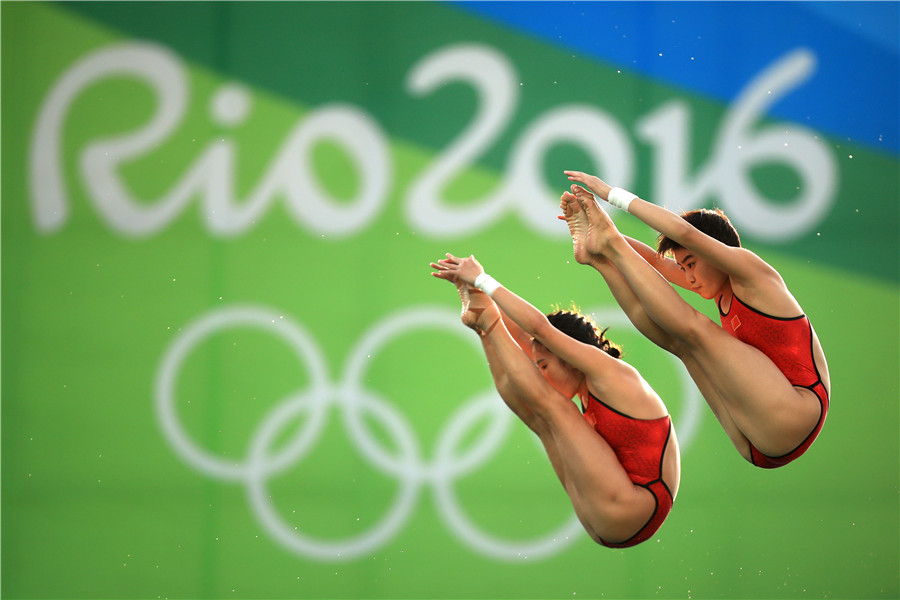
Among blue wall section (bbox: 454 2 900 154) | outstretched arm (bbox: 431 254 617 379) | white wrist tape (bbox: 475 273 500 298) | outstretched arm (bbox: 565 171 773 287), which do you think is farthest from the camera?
blue wall section (bbox: 454 2 900 154)

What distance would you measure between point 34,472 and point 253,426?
1170 millimetres

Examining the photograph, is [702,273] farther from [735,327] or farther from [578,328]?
[578,328]

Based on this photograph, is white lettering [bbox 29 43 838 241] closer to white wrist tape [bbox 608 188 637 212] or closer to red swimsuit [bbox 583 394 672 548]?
white wrist tape [bbox 608 188 637 212]

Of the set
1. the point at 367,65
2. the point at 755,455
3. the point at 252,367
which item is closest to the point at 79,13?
the point at 367,65

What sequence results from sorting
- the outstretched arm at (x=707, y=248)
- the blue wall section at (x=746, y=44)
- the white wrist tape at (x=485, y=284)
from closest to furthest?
the outstretched arm at (x=707, y=248) < the white wrist tape at (x=485, y=284) < the blue wall section at (x=746, y=44)

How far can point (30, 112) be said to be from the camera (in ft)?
15.0

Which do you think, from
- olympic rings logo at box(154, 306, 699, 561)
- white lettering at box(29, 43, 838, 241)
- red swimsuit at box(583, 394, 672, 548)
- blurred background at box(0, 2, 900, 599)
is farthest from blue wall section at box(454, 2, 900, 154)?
red swimsuit at box(583, 394, 672, 548)

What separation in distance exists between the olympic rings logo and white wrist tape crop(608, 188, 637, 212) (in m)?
1.74

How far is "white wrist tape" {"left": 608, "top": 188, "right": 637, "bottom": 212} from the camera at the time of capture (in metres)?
2.86

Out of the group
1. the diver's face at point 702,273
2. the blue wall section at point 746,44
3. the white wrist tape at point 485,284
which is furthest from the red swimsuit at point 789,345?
the blue wall section at point 746,44

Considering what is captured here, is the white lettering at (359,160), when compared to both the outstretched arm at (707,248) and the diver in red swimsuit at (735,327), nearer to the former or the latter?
the diver in red swimsuit at (735,327)

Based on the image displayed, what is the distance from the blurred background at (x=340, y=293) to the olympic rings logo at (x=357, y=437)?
0.01 metres

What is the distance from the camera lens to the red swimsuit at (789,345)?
9.12 ft

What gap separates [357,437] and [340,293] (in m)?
0.75
